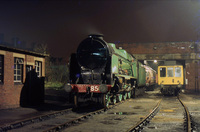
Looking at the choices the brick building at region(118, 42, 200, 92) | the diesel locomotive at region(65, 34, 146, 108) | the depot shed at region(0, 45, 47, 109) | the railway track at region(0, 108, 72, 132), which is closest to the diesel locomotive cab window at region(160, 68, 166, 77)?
the diesel locomotive at region(65, 34, 146, 108)

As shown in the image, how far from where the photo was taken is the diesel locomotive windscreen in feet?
44.2

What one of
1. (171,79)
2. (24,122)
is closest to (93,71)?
(24,122)

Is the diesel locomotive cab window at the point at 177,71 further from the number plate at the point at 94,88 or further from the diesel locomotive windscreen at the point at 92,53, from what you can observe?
the number plate at the point at 94,88

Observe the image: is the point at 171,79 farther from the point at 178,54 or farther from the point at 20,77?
the point at 20,77

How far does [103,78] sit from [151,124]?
4511 millimetres

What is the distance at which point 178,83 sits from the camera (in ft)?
80.4

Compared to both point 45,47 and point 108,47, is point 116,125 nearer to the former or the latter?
point 108,47

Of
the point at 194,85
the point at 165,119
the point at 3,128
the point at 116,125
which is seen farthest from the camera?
the point at 194,85

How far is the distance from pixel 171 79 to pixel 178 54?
15154mm

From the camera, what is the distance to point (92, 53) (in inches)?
540

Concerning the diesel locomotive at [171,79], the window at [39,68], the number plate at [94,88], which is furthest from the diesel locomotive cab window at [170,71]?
the number plate at [94,88]

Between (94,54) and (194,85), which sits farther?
(194,85)

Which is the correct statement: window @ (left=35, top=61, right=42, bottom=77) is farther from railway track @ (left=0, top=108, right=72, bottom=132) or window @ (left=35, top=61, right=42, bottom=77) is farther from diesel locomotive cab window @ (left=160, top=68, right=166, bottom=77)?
diesel locomotive cab window @ (left=160, top=68, right=166, bottom=77)

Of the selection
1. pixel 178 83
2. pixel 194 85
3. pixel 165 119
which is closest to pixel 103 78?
pixel 165 119
